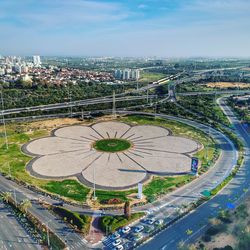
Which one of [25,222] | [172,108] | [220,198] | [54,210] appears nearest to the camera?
[25,222]

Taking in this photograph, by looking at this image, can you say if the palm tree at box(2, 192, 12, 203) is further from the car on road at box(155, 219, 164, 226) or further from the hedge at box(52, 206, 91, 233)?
the car on road at box(155, 219, 164, 226)

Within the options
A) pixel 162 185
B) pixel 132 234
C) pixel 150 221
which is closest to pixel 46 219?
pixel 132 234

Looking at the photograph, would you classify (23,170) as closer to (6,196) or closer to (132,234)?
(6,196)

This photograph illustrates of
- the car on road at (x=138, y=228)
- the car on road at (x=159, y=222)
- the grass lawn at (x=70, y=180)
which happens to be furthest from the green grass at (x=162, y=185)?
the car on road at (x=138, y=228)

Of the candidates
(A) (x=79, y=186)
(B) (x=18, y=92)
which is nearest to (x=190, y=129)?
(A) (x=79, y=186)

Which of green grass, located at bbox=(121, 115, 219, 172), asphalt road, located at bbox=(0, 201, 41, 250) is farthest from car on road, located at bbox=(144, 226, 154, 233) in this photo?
green grass, located at bbox=(121, 115, 219, 172)

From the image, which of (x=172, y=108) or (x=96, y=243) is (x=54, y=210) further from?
(x=172, y=108)

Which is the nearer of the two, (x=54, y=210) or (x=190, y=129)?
(x=54, y=210)
